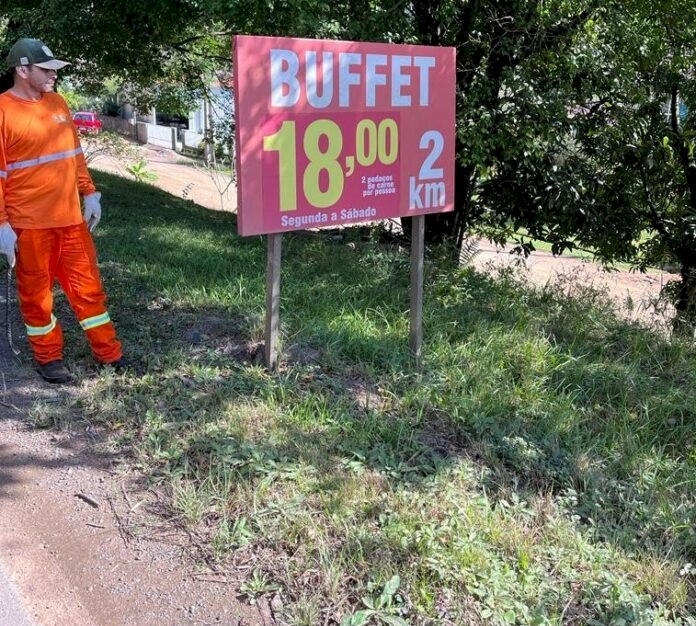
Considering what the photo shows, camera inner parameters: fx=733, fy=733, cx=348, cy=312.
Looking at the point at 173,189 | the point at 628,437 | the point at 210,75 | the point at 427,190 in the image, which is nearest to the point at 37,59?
the point at 427,190

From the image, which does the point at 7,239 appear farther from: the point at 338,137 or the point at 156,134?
the point at 156,134

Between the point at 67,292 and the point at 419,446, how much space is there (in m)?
2.25

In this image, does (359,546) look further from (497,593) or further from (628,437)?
(628,437)

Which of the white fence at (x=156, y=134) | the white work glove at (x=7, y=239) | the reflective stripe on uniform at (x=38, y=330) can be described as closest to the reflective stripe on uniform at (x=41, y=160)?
the white work glove at (x=7, y=239)

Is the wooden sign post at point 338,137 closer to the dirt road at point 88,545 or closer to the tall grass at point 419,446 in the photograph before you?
the tall grass at point 419,446

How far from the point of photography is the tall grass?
8.59 feet

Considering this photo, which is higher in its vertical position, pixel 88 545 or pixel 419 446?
pixel 419 446

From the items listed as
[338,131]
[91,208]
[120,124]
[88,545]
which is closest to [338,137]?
[338,131]

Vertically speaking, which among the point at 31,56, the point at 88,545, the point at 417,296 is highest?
the point at 31,56

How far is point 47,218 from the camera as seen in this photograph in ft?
13.4

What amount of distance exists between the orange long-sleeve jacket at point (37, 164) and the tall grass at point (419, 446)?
3.15ft

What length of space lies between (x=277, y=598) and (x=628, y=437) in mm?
2007

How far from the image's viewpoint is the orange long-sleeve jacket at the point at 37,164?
3932 millimetres

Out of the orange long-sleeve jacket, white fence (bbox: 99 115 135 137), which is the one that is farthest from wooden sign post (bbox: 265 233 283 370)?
white fence (bbox: 99 115 135 137)
